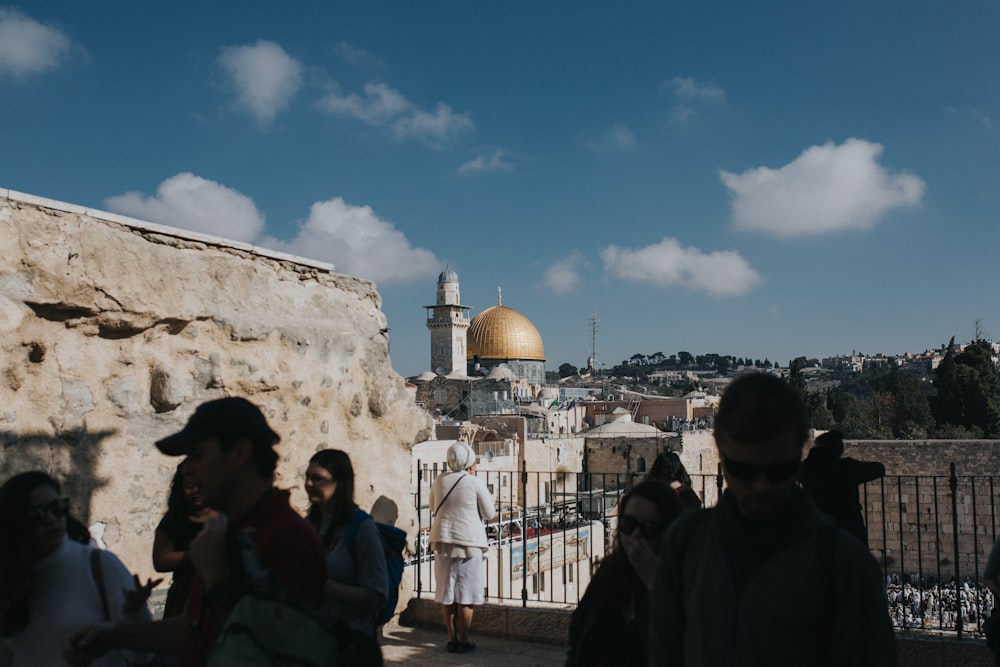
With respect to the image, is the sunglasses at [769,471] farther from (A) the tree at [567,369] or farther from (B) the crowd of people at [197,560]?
(A) the tree at [567,369]

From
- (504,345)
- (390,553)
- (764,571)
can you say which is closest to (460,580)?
(390,553)

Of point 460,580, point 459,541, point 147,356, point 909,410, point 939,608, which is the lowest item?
point 939,608

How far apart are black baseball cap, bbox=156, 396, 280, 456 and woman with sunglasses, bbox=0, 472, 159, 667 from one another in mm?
628

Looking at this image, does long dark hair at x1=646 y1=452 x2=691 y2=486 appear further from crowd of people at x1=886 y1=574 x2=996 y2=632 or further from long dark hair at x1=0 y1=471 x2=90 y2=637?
long dark hair at x1=0 y1=471 x2=90 y2=637

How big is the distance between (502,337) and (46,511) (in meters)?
56.7

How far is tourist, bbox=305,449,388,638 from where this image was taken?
259 cm

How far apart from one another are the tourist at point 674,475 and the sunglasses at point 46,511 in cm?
238

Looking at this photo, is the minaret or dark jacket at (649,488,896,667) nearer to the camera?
dark jacket at (649,488,896,667)

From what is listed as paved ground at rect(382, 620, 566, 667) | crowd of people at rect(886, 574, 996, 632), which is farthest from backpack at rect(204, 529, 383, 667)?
Result: paved ground at rect(382, 620, 566, 667)

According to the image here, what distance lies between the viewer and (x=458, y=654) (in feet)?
16.3

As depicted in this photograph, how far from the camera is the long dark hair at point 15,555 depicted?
2021 mm

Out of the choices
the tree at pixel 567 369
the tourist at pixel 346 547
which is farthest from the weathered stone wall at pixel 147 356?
the tree at pixel 567 369

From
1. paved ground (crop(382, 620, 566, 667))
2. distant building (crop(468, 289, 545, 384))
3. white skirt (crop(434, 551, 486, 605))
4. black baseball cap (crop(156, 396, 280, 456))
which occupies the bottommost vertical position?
paved ground (crop(382, 620, 566, 667))

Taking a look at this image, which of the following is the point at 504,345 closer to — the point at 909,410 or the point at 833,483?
the point at 909,410
